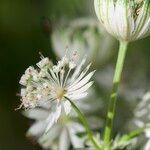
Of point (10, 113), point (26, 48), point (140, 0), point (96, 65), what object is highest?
point (26, 48)

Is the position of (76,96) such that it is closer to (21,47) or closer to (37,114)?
(37,114)

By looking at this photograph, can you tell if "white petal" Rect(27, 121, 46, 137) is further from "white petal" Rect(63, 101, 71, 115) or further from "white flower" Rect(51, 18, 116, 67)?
"white petal" Rect(63, 101, 71, 115)

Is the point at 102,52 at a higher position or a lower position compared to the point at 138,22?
higher

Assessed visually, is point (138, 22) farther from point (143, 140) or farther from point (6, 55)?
point (6, 55)

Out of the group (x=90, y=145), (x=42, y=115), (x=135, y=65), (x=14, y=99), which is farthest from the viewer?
(x=14, y=99)

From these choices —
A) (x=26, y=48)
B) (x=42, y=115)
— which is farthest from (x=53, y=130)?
(x=26, y=48)

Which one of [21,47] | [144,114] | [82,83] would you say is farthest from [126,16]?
[21,47]
